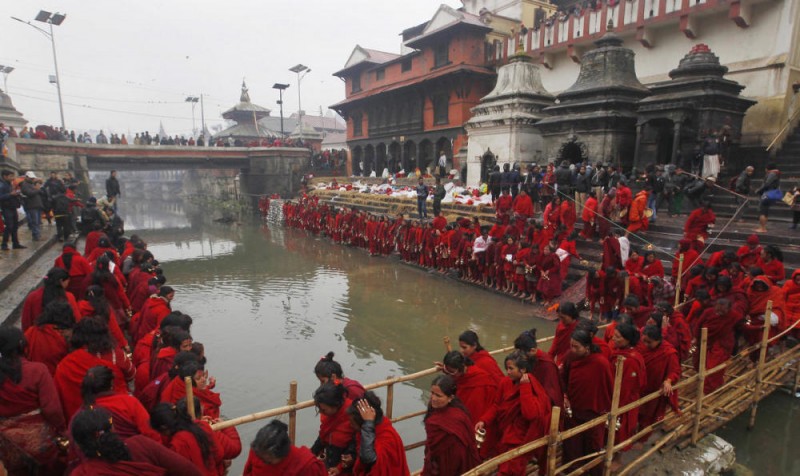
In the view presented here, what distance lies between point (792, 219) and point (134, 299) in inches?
531

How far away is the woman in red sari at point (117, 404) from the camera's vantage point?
279 cm

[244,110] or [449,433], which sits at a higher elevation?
[244,110]

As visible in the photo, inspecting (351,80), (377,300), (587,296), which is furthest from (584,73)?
(351,80)

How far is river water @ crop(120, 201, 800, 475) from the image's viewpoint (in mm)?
5570

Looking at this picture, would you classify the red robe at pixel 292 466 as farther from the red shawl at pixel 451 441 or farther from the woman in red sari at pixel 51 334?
the woman in red sari at pixel 51 334

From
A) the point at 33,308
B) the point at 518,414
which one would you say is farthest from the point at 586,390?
the point at 33,308

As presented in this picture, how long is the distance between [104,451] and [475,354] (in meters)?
2.89

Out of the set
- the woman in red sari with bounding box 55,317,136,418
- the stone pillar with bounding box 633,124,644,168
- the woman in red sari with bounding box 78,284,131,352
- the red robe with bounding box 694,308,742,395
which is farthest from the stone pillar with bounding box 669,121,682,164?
the woman in red sari with bounding box 55,317,136,418

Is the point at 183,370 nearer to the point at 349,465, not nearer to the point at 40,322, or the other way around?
the point at 349,465

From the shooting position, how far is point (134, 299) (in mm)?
6672

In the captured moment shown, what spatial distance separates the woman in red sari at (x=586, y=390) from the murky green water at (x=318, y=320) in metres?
1.90

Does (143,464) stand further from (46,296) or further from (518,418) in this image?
(46,296)

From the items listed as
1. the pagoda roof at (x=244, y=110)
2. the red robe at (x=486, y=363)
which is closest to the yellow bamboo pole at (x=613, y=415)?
the red robe at (x=486, y=363)

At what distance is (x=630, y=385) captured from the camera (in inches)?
162
